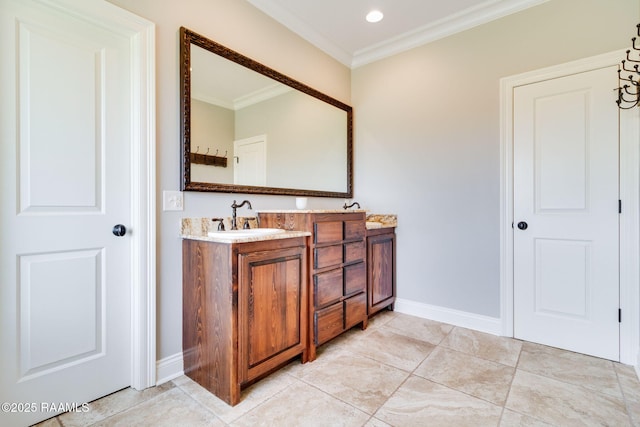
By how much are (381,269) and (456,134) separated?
55.3 inches

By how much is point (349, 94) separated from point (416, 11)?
3.49 feet

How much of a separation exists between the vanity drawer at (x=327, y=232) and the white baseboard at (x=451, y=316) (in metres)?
→ 1.21

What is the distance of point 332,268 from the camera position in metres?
2.29

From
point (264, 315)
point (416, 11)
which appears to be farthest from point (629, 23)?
point (264, 315)

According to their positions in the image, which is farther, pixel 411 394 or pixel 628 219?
pixel 628 219

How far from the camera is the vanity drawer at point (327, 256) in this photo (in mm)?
2156

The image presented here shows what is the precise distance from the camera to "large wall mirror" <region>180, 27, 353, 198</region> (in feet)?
6.50

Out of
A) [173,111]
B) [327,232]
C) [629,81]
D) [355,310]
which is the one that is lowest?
[355,310]

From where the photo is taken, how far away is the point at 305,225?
84.3 inches

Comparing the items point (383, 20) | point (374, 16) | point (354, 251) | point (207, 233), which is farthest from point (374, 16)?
point (207, 233)

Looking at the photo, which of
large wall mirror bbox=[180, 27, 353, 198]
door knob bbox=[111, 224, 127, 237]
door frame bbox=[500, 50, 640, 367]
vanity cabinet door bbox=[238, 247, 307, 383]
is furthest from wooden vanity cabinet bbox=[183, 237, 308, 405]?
door frame bbox=[500, 50, 640, 367]

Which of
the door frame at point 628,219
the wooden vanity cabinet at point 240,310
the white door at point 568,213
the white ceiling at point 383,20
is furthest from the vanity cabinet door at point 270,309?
the door frame at point 628,219

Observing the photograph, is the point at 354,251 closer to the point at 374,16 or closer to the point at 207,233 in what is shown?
the point at 207,233

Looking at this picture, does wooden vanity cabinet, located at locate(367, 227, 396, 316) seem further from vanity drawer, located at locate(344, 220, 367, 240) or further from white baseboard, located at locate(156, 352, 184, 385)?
white baseboard, located at locate(156, 352, 184, 385)
